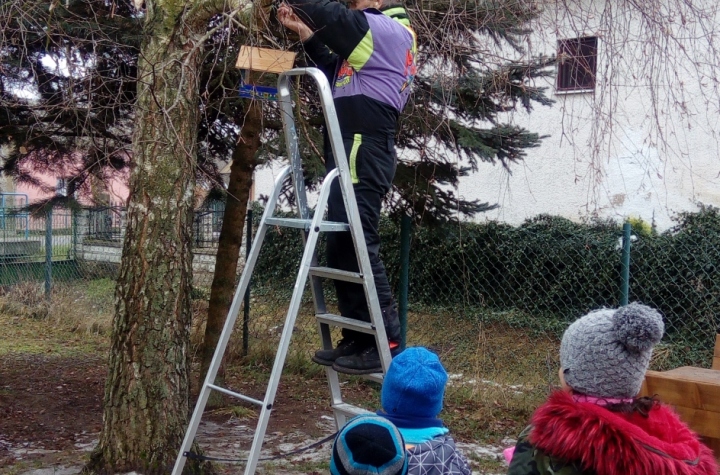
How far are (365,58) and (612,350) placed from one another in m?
1.91

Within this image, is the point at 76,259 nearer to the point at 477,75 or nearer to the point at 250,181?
the point at 250,181

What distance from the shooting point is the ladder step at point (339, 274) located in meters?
3.20

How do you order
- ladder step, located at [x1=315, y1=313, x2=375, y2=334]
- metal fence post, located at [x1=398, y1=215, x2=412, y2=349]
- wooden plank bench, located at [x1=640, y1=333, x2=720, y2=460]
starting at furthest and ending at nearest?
metal fence post, located at [x1=398, y1=215, x2=412, y2=349] < ladder step, located at [x1=315, y1=313, x2=375, y2=334] < wooden plank bench, located at [x1=640, y1=333, x2=720, y2=460]

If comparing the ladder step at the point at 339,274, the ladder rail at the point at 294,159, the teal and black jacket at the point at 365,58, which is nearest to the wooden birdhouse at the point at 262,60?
the ladder rail at the point at 294,159

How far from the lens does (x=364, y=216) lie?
11.0 feet

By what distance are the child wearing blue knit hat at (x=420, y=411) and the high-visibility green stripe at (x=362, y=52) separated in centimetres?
160

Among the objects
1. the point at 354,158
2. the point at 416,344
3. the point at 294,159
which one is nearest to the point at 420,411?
the point at 354,158

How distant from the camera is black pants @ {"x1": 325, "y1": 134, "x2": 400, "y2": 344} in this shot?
11.0 feet

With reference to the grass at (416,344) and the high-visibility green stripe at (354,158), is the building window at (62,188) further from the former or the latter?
the high-visibility green stripe at (354,158)

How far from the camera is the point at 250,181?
18.8ft

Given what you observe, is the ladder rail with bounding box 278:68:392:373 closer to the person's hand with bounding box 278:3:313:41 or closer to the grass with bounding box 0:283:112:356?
the person's hand with bounding box 278:3:313:41

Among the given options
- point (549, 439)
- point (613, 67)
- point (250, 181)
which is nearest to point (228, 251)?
point (250, 181)

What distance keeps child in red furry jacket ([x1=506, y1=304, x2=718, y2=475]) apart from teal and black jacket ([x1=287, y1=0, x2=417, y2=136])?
166 centimetres

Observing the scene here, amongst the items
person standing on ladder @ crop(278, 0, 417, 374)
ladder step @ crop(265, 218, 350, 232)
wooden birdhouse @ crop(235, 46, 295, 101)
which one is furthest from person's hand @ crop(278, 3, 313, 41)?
ladder step @ crop(265, 218, 350, 232)
